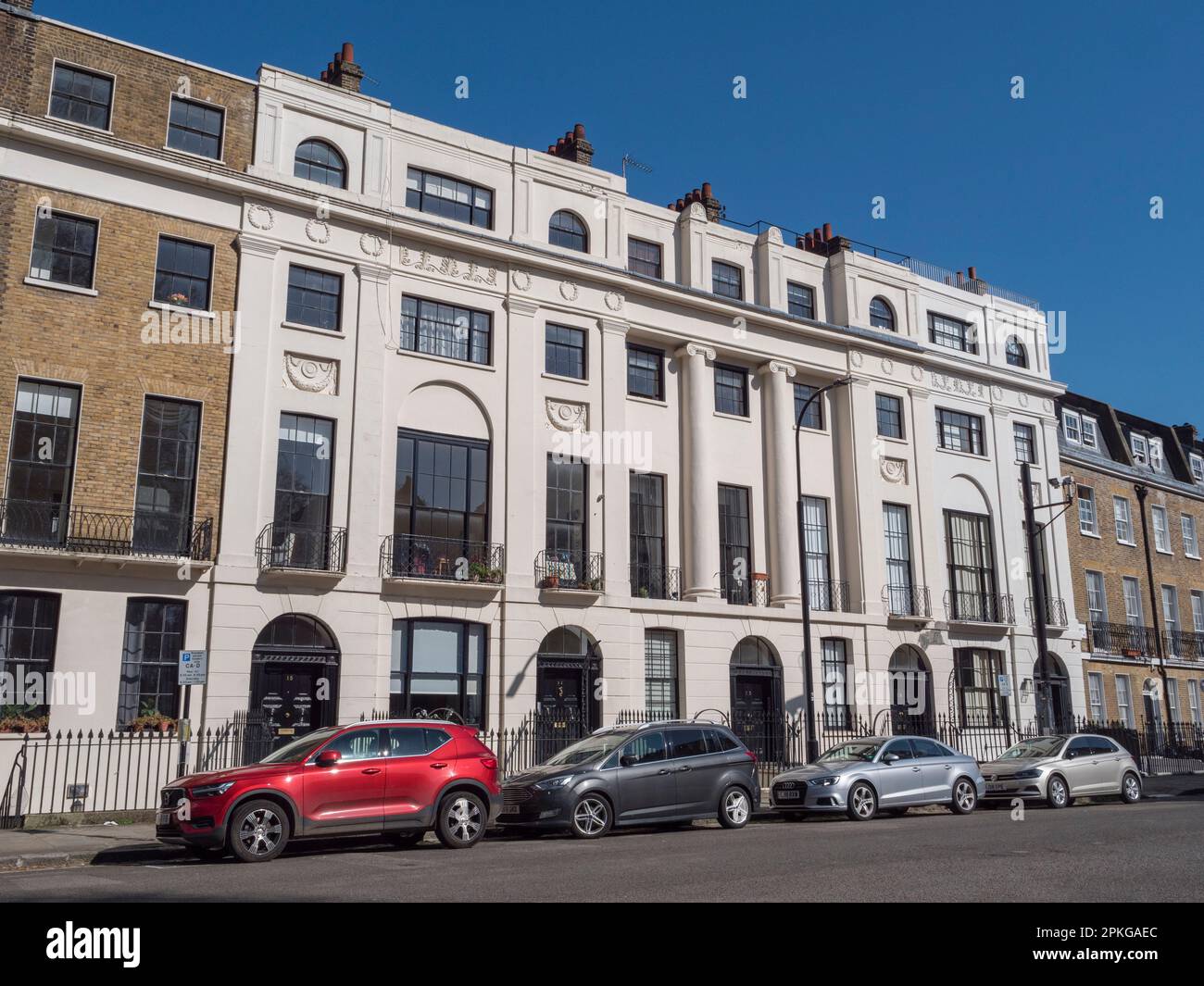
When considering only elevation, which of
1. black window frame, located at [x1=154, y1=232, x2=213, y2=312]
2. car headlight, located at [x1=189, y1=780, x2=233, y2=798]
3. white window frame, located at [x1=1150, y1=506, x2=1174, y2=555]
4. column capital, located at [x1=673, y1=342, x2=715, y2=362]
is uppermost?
column capital, located at [x1=673, y1=342, x2=715, y2=362]

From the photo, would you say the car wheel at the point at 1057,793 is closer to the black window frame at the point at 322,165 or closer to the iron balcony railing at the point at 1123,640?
the iron balcony railing at the point at 1123,640

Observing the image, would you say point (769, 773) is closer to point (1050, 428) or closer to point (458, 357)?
point (458, 357)

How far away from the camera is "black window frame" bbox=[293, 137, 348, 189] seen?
24.0 meters

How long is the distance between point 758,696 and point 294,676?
1232cm

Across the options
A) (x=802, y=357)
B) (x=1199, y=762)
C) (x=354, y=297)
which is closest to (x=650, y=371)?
(x=802, y=357)

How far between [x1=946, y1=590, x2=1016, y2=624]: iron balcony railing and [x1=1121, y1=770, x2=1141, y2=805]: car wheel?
8811 mm

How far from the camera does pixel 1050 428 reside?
120 feet

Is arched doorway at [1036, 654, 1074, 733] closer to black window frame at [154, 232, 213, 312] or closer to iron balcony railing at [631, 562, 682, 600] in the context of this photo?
iron balcony railing at [631, 562, 682, 600]

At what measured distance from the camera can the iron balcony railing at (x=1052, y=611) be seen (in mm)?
33812

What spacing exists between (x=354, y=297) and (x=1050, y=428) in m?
24.8

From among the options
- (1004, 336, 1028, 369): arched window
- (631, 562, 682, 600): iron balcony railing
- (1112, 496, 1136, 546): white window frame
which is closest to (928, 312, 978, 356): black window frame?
(1004, 336, 1028, 369): arched window

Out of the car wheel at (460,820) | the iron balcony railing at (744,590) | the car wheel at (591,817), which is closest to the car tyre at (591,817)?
the car wheel at (591,817)

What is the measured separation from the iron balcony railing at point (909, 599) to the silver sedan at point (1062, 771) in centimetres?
747
